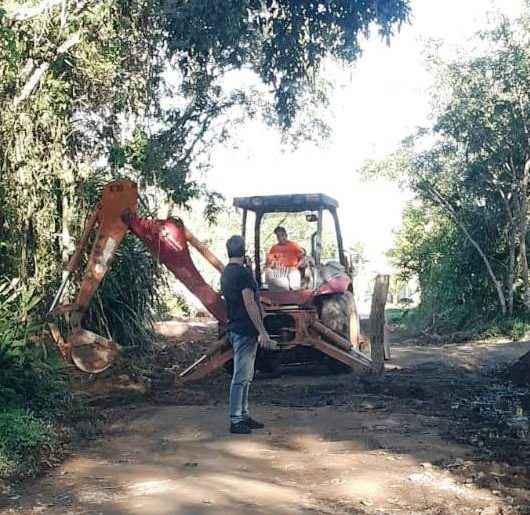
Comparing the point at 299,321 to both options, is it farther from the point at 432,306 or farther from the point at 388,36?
the point at 432,306

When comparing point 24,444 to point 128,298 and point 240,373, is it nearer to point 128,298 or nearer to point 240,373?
point 240,373

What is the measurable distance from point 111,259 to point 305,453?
409 cm

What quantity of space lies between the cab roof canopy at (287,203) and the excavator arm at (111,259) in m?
2.17

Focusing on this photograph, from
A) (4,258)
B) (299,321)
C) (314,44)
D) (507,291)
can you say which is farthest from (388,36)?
(507,291)

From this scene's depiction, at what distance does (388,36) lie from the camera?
9.74 meters

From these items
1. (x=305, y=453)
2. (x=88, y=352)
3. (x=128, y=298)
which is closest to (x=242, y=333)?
(x=305, y=453)

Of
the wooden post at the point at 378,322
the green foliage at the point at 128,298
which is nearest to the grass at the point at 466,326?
the wooden post at the point at 378,322

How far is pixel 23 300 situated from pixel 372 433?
3973mm

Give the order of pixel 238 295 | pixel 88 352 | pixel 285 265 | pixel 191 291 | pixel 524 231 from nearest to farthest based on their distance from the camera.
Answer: pixel 238 295, pixel 88 352, pixel 191 291, pixel 285 265, pixel 524 231

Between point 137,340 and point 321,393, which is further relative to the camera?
point 137,340

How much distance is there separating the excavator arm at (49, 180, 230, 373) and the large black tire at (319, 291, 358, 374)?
1.85m

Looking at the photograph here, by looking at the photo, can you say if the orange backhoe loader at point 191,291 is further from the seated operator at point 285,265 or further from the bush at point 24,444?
the bush at point 24,444

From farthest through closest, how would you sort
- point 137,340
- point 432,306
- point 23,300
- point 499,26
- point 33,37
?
point 432,306 → point 499,26 → point 137,340 → point 33,37 → point 23,300

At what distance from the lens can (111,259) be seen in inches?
389
